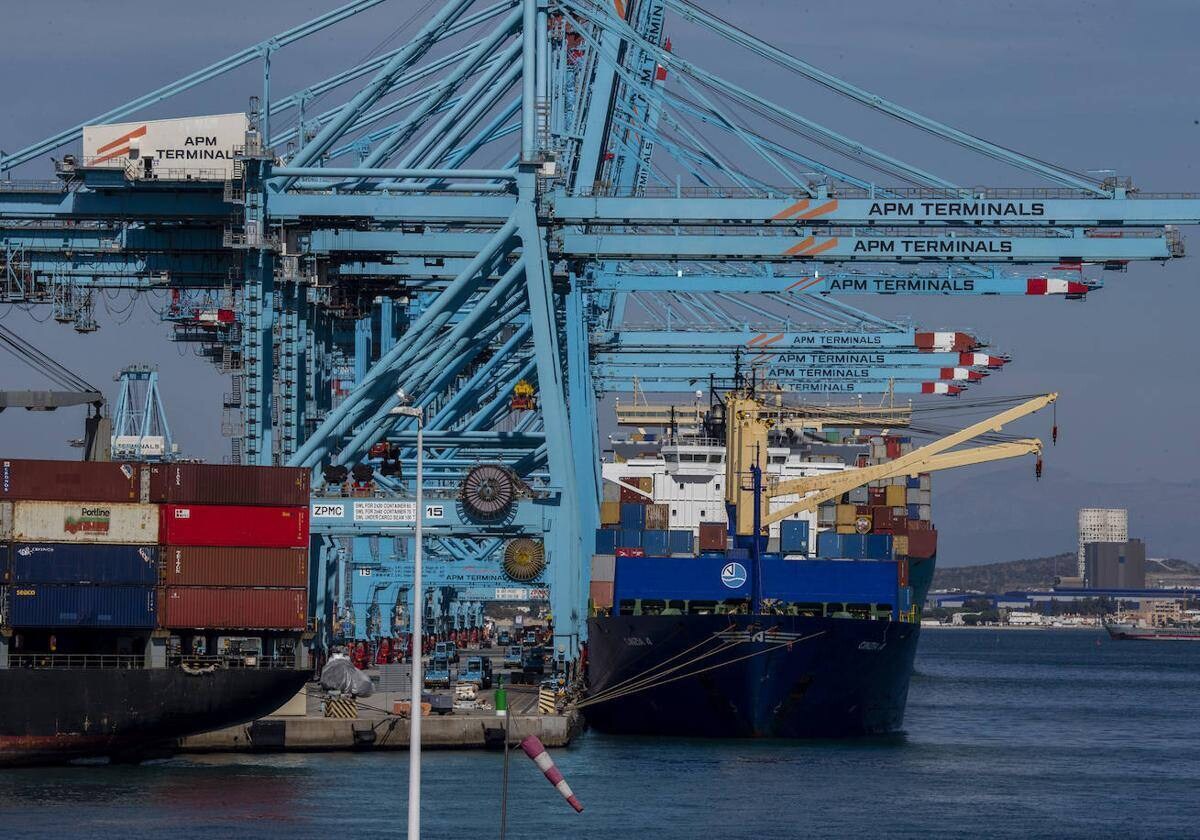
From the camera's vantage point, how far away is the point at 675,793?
123ft

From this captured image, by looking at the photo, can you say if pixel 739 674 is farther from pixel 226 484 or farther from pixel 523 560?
pixel 226 484

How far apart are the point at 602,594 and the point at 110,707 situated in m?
15.4

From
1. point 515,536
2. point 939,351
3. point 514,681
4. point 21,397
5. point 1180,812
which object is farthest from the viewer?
point 939,351

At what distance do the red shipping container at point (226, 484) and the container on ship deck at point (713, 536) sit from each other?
54.1ft

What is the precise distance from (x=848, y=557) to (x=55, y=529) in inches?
833

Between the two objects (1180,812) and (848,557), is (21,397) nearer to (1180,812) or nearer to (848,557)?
(848,557)

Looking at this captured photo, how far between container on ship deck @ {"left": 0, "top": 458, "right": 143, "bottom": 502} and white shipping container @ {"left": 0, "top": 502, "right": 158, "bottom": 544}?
16 cm

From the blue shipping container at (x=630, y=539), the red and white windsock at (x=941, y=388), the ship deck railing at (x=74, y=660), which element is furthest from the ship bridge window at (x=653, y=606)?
the red and white windsock at (x=941, y=388)

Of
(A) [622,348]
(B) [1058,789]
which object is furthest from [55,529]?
(A) [622,348]

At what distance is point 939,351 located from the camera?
66875 mm

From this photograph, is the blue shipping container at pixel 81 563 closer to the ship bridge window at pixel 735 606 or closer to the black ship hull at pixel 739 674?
the black ship hull at pixel 739 674

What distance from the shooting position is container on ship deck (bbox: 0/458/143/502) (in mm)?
41375

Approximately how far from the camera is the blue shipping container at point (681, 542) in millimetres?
52719

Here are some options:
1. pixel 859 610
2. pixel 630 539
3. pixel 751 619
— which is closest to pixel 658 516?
pixel 630 539
